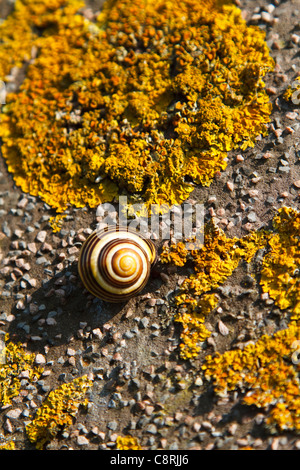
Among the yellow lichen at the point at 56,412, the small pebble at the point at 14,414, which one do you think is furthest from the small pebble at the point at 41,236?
the small pebble at the point at 14,414

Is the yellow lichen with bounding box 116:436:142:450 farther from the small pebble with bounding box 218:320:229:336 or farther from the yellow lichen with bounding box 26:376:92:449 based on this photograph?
the small pebble with bounding box 218:320:229:336

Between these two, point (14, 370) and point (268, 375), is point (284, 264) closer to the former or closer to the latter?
point (268, 375)

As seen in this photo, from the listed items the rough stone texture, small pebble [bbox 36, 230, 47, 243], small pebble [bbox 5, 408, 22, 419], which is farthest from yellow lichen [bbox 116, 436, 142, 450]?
small pebble [bbox 36, 230, 47, 243]

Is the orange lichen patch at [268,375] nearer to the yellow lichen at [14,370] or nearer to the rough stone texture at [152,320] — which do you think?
the rough stone texture at [152,320]

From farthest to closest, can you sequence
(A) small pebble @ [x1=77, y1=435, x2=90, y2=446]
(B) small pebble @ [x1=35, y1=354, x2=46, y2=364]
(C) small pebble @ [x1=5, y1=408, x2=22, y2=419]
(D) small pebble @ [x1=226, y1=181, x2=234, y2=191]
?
(D) small pebble @ [x1=226, y1=181, x2=234, y2=191] → (B) small pebble @ [x1=35, y1=354, x2=46, y2=364] → (C) small pebble @ [x1=5, y1=408, x2=22, y2=419] → (A) small pebble @ [x1=77, y1=435, x2=90, y2=446]

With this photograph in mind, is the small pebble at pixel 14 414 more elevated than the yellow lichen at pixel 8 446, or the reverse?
the small pebble at pixel 14 414

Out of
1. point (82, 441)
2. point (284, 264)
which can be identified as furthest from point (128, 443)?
point (284, 264)
